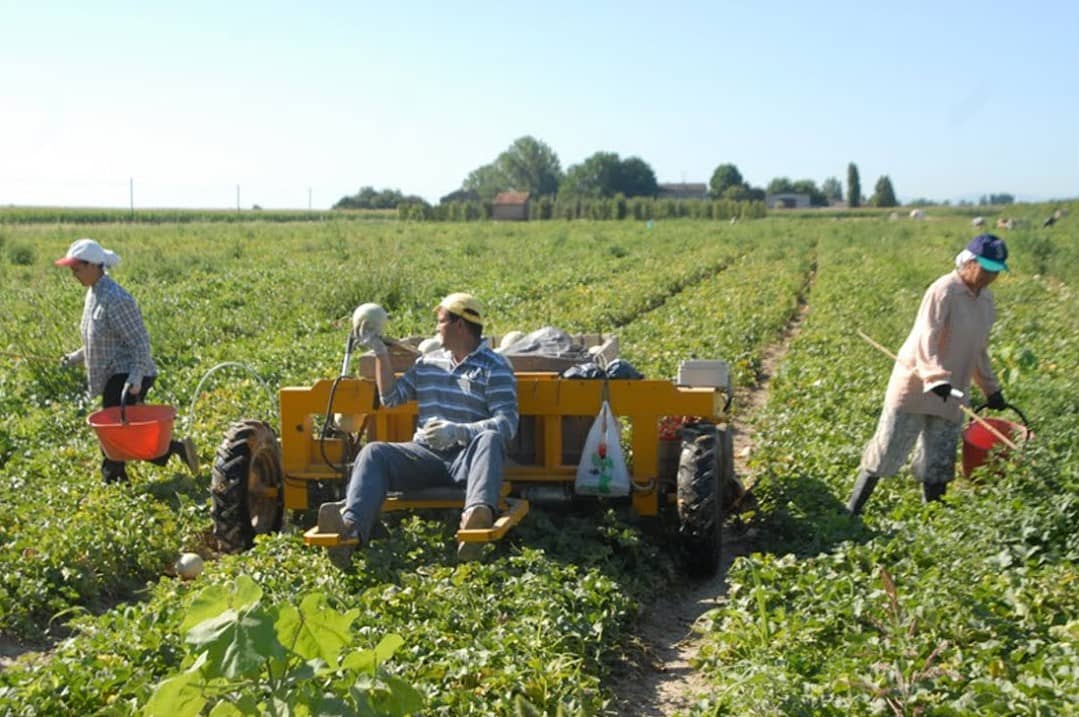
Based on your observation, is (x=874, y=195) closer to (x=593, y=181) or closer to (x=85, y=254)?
(x=593, y=181)

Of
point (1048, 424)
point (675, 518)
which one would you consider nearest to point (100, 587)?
point (675, 518)

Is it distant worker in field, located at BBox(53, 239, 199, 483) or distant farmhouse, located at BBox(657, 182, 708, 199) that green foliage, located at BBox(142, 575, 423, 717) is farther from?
distant farmhouse, located at BBox(657, 182, 708, 199)

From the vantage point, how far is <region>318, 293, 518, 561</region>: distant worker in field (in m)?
6.06

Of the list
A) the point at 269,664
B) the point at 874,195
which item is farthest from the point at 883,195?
the point at 269,664

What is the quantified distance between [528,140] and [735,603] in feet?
471

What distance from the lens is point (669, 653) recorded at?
5.69 metres

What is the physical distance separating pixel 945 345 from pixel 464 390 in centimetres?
287

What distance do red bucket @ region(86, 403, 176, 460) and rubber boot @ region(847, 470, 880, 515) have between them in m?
4.50

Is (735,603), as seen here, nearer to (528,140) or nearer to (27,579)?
(27,579)

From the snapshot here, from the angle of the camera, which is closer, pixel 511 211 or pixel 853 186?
pixel 511 211

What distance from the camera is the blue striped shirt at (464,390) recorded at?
21.7 feet

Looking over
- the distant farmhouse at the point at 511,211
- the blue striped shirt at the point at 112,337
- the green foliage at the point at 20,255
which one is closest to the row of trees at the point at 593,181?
the distant farmhouse at the point at 511,211

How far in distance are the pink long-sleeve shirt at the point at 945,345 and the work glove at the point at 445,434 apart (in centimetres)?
267

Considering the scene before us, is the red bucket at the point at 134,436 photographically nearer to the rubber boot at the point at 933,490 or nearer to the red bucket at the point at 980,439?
the rubber boot at the point at 933,490
